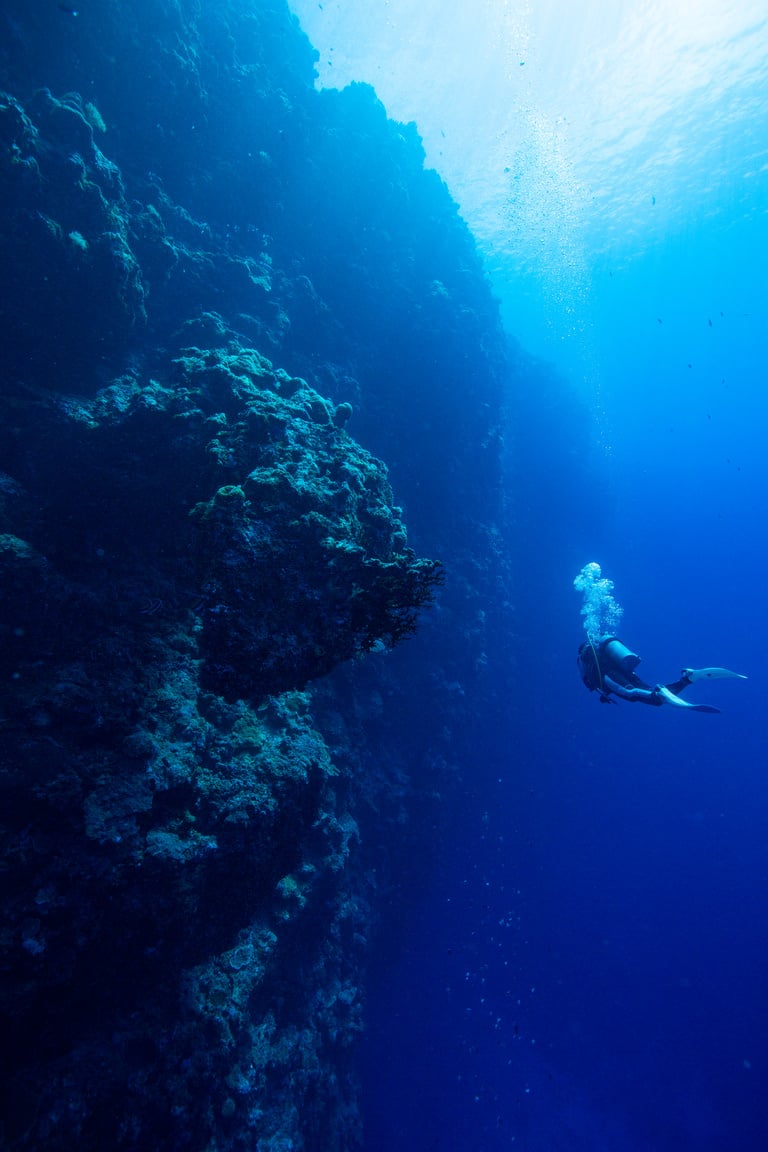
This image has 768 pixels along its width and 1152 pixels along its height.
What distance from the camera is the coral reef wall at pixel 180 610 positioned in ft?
16.0

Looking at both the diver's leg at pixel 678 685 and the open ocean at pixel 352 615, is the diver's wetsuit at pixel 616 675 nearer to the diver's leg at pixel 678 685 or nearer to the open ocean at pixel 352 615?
the diver's leg at pixel 678 685

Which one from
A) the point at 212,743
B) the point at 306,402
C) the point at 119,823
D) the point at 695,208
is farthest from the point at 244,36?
the point at 695,208

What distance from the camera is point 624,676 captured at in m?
9.88

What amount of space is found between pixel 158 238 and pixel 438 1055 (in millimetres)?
23750

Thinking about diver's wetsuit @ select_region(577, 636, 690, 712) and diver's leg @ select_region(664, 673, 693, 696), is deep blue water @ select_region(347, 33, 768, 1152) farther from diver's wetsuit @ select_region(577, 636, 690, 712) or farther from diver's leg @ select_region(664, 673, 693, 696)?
diver's leg @ select_region(664, 673, 693, 696)

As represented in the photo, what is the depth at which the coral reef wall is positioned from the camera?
4871 millimetres

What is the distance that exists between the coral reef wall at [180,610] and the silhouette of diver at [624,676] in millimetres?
4106

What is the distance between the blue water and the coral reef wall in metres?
6.13

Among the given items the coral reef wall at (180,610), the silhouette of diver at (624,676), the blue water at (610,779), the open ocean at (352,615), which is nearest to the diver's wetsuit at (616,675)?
the silhouette of diver at (624,676)

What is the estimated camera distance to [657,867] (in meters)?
25.8

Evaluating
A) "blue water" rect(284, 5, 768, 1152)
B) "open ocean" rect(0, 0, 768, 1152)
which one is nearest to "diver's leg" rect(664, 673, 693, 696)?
"open ocean" rect(0, 0, 768, 1152)

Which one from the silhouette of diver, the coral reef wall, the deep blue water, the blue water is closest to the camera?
the coral reef wall

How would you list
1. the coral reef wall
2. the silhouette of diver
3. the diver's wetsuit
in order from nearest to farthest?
the coral reef wall, the silhouette of diver, the diver's wetsuit

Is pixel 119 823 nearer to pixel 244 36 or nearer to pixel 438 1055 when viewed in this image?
pixel 438 1055
